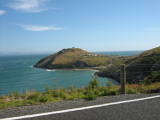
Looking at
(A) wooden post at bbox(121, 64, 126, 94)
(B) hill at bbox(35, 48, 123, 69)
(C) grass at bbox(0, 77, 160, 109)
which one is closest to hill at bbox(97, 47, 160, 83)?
(C) grass at bbox(0, 77, 160, 109)

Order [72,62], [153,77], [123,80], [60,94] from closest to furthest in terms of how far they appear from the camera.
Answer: [60,94] < [123,80] < [153,77] < [72,62]

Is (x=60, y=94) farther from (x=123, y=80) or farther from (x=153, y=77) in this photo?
(x=153, y=77)

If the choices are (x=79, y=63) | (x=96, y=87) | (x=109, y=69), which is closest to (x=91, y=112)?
(x=96, y=87)

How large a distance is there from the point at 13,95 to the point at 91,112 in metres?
5.69

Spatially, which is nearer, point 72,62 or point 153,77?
point 153,77

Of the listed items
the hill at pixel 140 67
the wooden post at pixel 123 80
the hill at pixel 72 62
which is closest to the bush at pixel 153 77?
the wooden post at pixel 123 80

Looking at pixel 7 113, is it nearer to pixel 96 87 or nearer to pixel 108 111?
pixel 108 111

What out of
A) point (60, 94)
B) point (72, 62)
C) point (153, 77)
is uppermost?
point (153, 77)

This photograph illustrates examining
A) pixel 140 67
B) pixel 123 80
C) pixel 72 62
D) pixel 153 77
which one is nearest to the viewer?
pixel 123 80

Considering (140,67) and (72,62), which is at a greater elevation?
(140,67)

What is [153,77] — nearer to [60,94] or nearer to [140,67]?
[60,94]

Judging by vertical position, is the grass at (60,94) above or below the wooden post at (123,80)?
below

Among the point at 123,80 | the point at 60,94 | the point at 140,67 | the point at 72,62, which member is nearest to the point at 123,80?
the point at 123,80

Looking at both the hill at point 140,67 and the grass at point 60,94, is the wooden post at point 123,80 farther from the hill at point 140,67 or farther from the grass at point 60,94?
the hill at point 140,67
